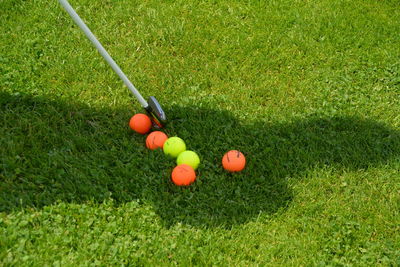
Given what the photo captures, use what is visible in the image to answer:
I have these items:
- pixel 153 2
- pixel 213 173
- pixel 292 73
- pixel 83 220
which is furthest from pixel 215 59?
pixel 83 220

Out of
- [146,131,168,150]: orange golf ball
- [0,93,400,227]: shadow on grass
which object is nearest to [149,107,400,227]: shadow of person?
[0,93,400,227]: shadow on grass

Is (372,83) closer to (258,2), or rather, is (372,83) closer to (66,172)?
(258,2)

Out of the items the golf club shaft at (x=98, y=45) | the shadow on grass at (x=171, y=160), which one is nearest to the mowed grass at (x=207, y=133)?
the shadow on grass at (x=171, y=160)

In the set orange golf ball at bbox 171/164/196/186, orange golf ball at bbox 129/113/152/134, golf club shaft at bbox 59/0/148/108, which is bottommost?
orange golf ball at bbox 171/164/196/186

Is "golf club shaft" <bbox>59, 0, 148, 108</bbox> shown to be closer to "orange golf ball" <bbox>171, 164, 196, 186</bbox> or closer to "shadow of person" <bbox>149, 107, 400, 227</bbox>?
"shadow of person" <bbox>149, 107, 400, 227</bbox>

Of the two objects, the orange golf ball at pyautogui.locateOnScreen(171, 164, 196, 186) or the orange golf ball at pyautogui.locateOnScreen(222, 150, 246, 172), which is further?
the orange golf ball at pyautogui.locateOnScreen(222, 150, 246, 172)

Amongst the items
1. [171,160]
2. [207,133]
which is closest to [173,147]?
[171,160]
